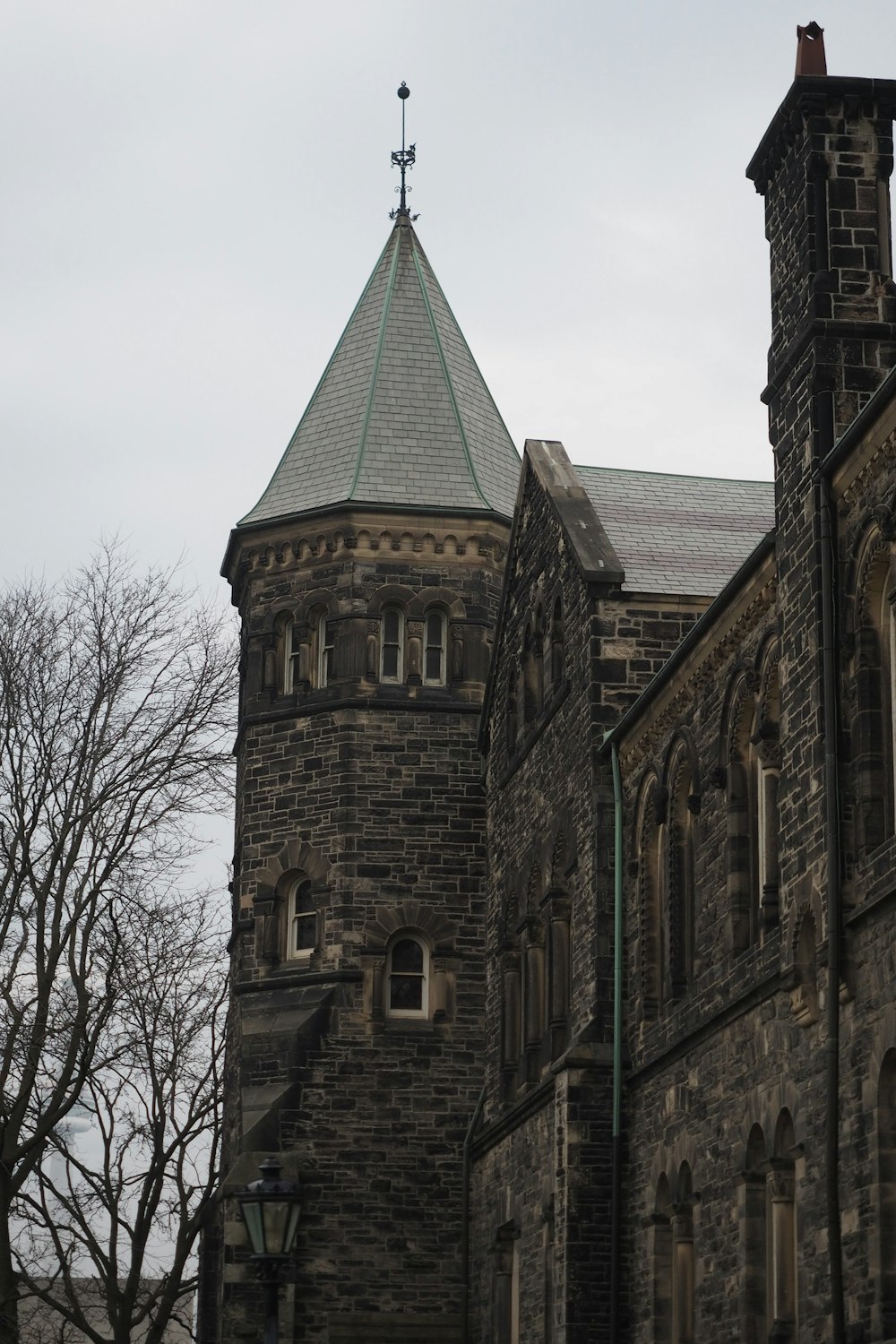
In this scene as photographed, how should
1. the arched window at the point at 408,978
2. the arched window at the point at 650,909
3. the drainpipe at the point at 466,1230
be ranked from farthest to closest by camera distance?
1. the arched window at the point at 408,978
2. the drainpipe at the point at 466,1230
3. the arched window at the point at 650,909

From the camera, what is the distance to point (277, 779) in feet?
114

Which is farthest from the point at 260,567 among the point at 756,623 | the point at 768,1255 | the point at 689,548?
the point at 768,1255

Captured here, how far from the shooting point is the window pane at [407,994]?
109 ft

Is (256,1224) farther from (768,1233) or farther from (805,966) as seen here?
(805,966)

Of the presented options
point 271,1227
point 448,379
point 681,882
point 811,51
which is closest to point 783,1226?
point 271,1227

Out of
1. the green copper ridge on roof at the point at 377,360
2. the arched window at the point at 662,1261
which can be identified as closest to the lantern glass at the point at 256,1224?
the arched window at the point at 662,1261

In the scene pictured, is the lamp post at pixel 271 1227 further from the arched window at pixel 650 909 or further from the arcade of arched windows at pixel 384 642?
the arcade of arched windows at pixel 384 642

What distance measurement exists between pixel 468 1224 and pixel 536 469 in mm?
10181

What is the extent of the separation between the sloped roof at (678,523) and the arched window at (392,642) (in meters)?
4.82

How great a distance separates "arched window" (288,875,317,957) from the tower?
4cm

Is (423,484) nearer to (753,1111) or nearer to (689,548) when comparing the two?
(689,548)

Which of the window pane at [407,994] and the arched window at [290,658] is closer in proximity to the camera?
the window pane at [407,994]

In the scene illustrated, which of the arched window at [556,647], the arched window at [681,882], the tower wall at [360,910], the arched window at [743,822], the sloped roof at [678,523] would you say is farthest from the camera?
the tower wall at [360,910]

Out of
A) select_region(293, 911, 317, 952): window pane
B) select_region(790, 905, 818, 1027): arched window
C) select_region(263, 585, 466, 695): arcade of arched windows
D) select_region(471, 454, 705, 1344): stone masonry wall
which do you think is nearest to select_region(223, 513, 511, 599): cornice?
select_region(263, 585, 466, 695): arcade of arched windows
